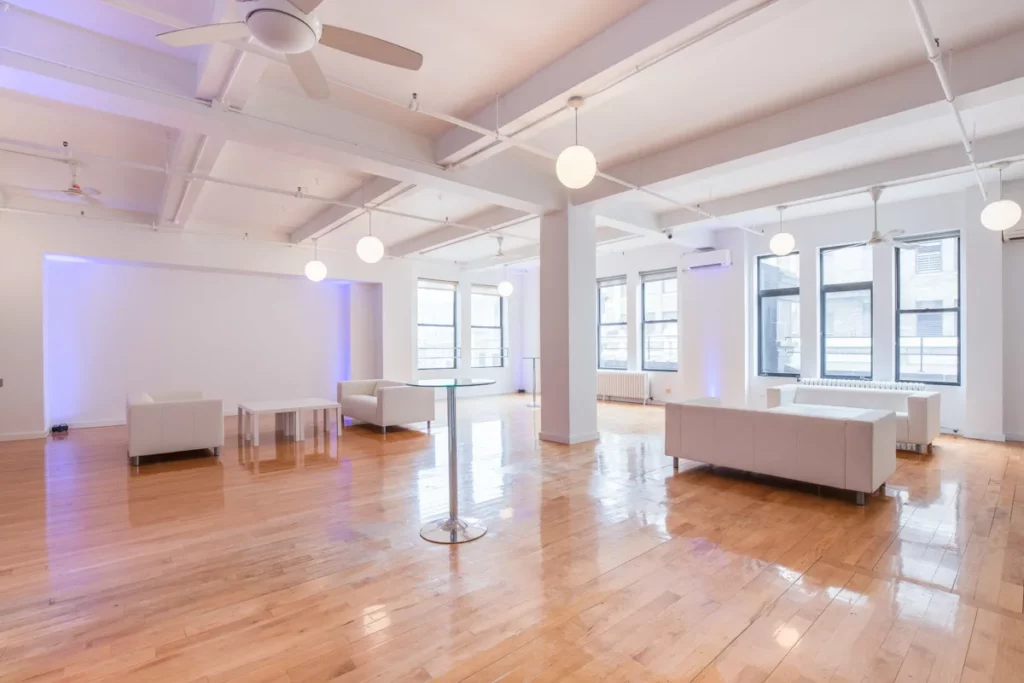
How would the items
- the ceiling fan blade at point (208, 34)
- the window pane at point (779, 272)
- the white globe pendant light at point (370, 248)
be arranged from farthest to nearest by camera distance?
the window pane at point (779, 272) → the white globe pendant light at point (370, 248) → the ceiling fan blade at point (208, 34)

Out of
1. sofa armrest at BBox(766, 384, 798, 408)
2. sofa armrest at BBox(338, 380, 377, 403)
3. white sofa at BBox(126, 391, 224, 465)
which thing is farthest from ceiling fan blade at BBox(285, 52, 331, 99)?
sofa armrest at BBox(766, 384, 798, 408)

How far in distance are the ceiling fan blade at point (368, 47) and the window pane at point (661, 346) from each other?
8.39m

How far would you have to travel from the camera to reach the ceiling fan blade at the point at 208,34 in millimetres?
2145

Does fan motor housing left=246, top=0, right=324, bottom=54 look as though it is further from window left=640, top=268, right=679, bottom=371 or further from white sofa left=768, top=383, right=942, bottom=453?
window left=640, top=268, right=679, bottom=371

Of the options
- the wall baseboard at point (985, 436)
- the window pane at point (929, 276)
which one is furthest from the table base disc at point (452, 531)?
the window pane at point (929, 276)

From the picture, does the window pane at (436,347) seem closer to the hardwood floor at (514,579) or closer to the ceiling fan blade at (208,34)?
the hardwood floor at (514,579)

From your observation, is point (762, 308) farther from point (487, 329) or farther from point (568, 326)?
point (487, 329)

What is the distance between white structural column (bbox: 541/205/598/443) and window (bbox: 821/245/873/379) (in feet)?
14.1

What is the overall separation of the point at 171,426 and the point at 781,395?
7.36 meters

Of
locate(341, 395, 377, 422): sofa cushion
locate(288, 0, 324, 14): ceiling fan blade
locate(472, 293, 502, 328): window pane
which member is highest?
locate(288, 0, 324, 14): ceiling fan blade

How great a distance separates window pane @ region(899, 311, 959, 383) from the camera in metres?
6.77

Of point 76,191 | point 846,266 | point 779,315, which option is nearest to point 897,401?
point 846,266

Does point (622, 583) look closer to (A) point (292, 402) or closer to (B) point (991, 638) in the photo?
(B) point (991, 638)

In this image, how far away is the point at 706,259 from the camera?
883 cm
